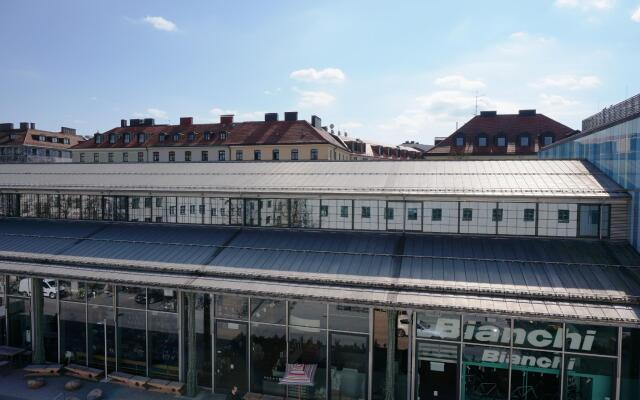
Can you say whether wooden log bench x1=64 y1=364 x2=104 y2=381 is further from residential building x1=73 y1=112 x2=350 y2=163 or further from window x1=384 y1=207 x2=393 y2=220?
residential building x1=73 y1=112 x2=350 y2=163

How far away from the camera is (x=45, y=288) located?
2294 cm

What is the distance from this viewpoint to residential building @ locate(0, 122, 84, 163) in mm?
75438

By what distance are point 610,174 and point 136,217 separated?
24091 mm

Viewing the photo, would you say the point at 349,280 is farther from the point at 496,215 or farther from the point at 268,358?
the point at 496,215

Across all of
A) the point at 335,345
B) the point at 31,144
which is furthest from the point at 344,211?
the point at 31,144

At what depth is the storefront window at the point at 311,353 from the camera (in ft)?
61.3

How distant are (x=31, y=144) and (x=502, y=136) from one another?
241ft

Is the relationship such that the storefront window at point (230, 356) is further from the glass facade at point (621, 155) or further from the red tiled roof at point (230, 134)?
the red tiled roof at point (230, 134)

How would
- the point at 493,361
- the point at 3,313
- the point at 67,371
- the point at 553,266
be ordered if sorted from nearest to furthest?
the point at 493,361 < the point at 553,266 < the point at 67,371 < the point at 3,313

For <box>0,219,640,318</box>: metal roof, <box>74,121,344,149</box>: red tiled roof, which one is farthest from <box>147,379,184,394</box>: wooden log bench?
<box>74,121,344,149</box>: red tiled roof

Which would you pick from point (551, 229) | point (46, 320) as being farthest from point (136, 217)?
point (551, 229)

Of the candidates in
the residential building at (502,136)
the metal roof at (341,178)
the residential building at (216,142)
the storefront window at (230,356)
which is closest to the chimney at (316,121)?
the residential building at (216,142)

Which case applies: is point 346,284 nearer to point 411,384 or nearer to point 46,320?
point 411,384

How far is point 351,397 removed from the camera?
60.3 feet
